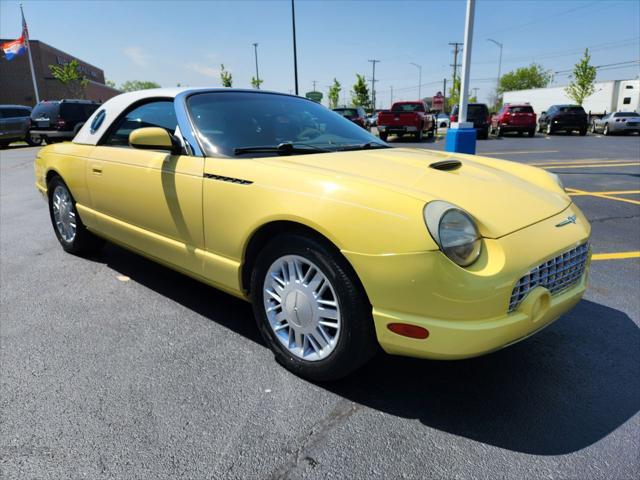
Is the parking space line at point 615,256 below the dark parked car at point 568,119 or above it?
below

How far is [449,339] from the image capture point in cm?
191

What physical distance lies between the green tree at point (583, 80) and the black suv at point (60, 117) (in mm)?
43704

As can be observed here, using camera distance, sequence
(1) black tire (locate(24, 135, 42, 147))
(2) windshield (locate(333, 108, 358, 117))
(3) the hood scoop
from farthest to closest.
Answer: (2) windshield (locate(333, 108, 358, 117)) → (1) black tire (locate(24, 135, 42, 147)) → (3) the hood scoop

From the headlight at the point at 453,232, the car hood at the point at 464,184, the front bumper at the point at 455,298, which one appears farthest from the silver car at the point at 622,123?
the headlight at the point at 453,232

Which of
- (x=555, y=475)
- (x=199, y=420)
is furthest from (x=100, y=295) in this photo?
(x=555, y=475)

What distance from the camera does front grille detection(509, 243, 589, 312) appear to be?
6.46 feet

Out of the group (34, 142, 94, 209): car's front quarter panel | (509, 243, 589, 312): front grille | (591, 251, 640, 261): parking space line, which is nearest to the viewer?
(509, 243, 589, 312): front grille

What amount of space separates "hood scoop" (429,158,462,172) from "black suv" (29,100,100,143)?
56.7 feet

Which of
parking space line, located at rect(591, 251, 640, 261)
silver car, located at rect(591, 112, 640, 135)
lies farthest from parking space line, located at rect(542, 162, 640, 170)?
silver car, located at rect(591, 112, 640, 135)

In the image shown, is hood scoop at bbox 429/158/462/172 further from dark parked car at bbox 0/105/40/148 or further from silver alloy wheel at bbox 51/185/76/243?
dark parked car at bbox 0/105/40/148

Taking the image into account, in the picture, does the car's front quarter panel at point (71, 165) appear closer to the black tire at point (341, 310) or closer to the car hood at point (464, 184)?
the car hood at point (464, 184)

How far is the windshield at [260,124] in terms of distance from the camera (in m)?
2.84

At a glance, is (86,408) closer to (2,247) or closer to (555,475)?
(555,475)

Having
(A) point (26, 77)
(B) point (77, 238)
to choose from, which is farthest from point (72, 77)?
(B) point (77, 238)
